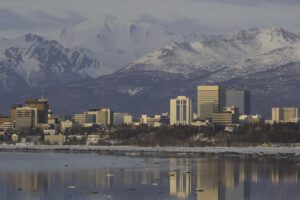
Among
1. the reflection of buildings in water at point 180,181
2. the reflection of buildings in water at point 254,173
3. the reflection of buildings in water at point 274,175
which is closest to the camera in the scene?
the reflection of buildings in water at point 180,181

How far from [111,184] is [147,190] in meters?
7.56

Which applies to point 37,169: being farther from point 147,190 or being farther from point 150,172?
point 147,190

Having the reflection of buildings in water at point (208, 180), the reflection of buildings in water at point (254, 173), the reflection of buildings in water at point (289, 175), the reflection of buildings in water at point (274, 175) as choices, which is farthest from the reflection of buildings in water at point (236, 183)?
the reflection of buildings in water at point (289, 175)

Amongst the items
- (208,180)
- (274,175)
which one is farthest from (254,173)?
(208,180)

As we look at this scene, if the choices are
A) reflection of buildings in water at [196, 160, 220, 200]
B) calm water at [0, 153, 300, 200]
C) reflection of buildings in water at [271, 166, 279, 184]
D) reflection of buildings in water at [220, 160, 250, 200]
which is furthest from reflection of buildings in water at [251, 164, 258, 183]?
reflection of buildings in water at [196, 160, 220, 200]

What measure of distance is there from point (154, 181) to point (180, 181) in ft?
8.34

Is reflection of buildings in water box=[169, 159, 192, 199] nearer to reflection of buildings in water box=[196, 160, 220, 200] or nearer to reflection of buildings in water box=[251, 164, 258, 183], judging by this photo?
reflection of buildings in water box=[196, 160, 220, 200]

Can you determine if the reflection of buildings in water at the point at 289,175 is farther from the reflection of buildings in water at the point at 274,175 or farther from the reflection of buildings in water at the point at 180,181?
the reflection of buildings in water at the point at 180,181

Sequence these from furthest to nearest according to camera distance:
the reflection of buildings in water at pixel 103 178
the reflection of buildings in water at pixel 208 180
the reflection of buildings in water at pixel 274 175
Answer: the reflection of buildings in water at pixel 274 175, the reflection of buildings in water at pixel 103 178, the reflection of buildings in water at pixel 208 180

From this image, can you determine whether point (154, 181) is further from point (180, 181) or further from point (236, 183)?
point (236, 183)

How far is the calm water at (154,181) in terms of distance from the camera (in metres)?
85.4

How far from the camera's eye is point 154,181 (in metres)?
99.8

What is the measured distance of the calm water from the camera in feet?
280

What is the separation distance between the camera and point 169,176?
107 metres
